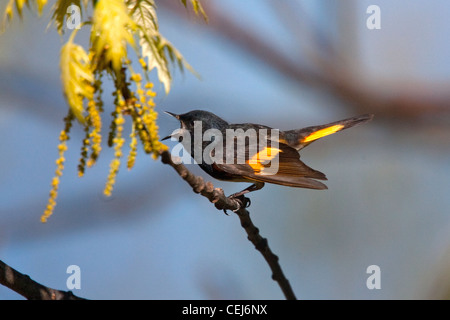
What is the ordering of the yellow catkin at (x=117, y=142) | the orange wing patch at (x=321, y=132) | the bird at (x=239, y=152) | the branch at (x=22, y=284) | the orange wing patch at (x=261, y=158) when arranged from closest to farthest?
the yellow catkin at (x=117, y=142) < the branch at (x=22, y=284) < the bird at (x=239, y=152) < the orange wing patch at (x=261, y=158) < the orange wing patch at (x=321, y=132)

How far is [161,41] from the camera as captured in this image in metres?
1.09

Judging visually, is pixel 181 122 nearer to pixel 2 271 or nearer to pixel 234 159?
pixel 234 159

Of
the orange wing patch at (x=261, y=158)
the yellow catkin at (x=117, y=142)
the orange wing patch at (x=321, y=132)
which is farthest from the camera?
the orange wing patch at (x=321, y=132)

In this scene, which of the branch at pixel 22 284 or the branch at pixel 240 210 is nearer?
the branch at pixel 240 210

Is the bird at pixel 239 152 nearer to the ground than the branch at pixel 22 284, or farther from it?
farther from it

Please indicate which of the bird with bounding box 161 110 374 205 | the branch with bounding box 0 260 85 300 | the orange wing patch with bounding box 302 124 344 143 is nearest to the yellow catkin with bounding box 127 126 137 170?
the branch with bounding box 0 260 85 300

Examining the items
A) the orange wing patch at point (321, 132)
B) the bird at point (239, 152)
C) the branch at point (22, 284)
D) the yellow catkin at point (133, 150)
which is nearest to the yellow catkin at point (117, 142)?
the yellow catkin at point (133, 150)

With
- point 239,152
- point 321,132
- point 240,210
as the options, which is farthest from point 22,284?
point 321,132

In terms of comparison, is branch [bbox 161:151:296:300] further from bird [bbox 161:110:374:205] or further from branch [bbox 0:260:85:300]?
branch [bbox 0:260:85:300]

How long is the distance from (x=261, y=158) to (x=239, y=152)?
0.35 ft

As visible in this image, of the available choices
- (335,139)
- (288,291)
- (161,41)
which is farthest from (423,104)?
(161,41)

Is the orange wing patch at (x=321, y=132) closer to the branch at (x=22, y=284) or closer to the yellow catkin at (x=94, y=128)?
the branch at (x=22, y=284)

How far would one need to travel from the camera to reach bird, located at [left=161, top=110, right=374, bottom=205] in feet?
7.29

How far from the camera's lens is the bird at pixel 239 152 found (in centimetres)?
222
